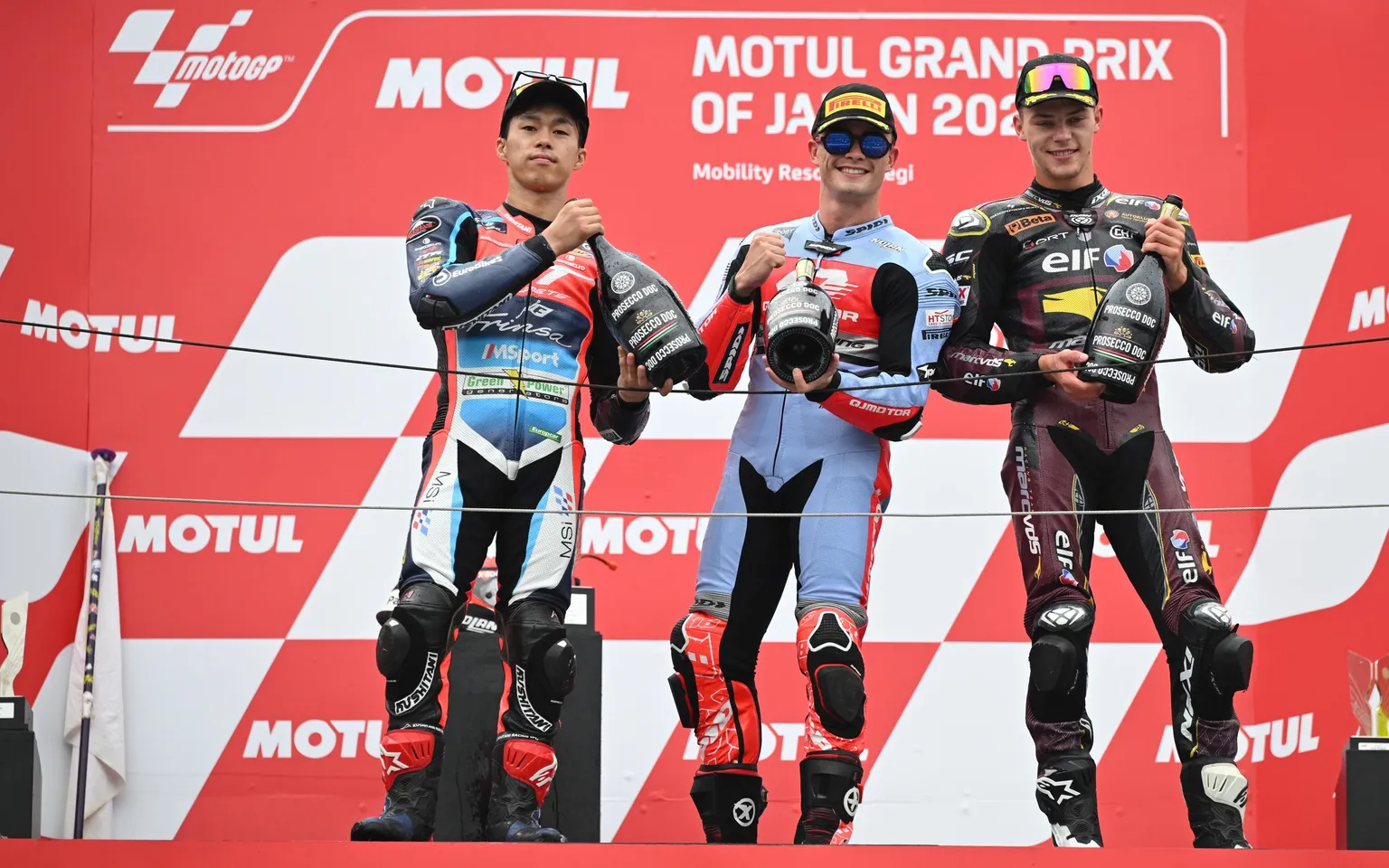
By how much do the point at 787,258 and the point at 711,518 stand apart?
0.56 meters

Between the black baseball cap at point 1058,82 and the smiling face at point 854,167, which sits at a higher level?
the black baseball cap at point 1058,82

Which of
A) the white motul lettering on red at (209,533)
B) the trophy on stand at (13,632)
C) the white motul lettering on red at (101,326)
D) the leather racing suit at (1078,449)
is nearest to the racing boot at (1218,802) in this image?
the leather racing suit at (1078,449)

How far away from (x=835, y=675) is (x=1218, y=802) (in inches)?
28.2

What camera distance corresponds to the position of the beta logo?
344cm

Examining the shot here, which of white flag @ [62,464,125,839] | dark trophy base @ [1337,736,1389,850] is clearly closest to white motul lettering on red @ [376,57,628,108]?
white flag @ [62,464,125,839]

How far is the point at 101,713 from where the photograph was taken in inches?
175

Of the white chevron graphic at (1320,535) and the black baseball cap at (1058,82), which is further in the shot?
the white chevron graphic at (1320,535)

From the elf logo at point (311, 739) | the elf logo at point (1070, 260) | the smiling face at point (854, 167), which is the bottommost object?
the elf logo at point (311, 739)

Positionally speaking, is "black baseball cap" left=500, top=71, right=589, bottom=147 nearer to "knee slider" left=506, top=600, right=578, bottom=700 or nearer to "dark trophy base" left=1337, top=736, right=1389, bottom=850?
"knee slider" left=506, top=600, right=578, bottom=700

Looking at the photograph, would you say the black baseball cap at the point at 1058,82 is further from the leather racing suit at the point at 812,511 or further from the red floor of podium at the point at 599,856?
the red floor of podium at the point at 599,856

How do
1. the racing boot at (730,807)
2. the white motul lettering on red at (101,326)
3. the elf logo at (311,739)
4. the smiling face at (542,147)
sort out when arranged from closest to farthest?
the racing boot at (730,807) → the smiling face at (542,147) → the elf logo at (311,739) → the white motul lettering on red at (101,326)

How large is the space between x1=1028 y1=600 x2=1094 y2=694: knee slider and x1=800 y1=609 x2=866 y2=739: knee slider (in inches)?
12.7

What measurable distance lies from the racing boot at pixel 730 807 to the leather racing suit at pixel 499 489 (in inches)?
12.6

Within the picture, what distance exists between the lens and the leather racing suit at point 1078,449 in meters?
3.24
